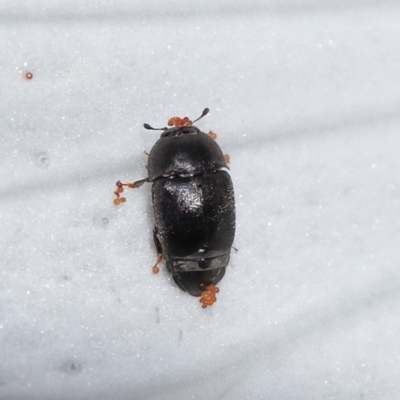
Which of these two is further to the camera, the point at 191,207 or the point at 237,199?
the point at 237,199

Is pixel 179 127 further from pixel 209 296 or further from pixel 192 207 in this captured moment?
pixel 209 296

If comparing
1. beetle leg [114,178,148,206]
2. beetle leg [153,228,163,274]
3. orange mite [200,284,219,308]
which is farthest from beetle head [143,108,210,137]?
orange mite [200,284,219,308]

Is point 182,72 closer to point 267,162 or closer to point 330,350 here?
point 267,162

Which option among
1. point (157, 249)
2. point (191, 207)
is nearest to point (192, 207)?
point (191, 207)

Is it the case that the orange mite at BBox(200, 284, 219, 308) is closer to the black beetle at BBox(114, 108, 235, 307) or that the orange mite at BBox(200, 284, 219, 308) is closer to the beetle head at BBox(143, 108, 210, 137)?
the black beetle at BBox(114, 108, 235, 307)

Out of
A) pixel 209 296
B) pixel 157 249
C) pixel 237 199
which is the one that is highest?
pixel 237 199
